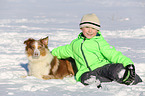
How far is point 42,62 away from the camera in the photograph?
4977mm

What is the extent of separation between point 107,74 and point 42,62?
1.42 m

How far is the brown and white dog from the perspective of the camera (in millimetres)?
4871

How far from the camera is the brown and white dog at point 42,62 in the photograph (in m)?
4.87

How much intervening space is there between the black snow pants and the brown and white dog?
2.53ft

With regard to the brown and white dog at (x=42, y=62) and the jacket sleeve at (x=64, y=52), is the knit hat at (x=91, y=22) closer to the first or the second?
the jacket sleeve at (x=64, y=52)

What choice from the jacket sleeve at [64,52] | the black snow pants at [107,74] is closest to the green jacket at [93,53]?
the black snow pants at [107,74]

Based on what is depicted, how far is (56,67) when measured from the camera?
511 cm

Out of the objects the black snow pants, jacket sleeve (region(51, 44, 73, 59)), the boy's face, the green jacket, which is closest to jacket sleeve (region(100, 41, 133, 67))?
the green jacket

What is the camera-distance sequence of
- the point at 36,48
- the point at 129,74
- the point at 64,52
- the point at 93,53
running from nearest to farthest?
the point at 129,74 → the point at 93,53 → the point at 36,48 → the point at 64,52

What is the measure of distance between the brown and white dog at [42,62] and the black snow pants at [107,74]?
771 millimetres

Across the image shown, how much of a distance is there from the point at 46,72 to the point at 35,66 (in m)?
0.28

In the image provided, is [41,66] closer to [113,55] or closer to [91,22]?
[91,22]

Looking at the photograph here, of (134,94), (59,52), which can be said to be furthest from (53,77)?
(134,94)

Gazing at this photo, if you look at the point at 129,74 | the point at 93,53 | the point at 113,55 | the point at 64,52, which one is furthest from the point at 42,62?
the point at 129,74
